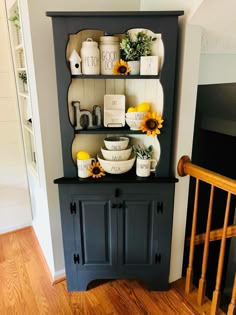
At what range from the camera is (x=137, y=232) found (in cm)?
171

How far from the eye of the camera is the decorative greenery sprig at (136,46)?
57.5 inches

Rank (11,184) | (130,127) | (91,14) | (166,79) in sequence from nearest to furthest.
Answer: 1. (91,14)
2. (166,79)
3. (130,127)
4. (11,184)

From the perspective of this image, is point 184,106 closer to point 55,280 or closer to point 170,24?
point 170,24

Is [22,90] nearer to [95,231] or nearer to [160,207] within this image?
[95,231]

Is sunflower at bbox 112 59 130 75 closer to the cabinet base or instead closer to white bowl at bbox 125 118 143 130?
white bowl at bbox 125 118 143 130

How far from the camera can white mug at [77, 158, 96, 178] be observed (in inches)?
63.6

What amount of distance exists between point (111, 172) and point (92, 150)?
0.26 m

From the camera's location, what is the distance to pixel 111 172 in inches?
64.9

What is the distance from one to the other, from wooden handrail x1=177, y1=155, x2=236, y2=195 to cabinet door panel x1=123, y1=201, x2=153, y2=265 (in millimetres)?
320

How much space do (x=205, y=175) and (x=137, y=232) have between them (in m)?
0.59

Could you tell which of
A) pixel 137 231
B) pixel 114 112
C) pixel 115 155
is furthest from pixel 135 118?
pixel 137 231

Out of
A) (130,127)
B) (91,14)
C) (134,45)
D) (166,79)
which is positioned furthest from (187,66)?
(91,14)

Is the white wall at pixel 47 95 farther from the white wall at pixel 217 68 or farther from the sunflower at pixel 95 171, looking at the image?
the white wall at pixel 217 68

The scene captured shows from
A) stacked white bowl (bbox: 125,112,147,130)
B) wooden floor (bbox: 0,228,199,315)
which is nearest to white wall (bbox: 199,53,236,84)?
stacked white bowl (bbox: 125,112,147,130)
